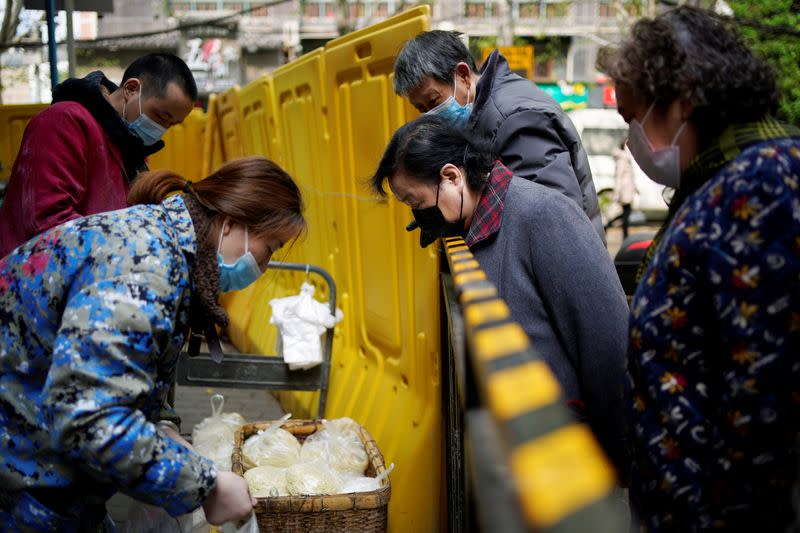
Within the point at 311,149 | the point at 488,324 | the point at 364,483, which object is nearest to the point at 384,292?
the point at 364,483

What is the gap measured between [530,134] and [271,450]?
5.28ft

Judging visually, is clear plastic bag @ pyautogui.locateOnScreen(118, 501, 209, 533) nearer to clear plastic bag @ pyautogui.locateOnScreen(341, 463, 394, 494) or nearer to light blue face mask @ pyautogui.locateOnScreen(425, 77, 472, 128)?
clear plastic bag @ pyautogui.locateOnScreen(341, 463, 394, 494)

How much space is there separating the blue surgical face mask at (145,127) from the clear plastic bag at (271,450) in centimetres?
144

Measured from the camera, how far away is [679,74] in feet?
5.57

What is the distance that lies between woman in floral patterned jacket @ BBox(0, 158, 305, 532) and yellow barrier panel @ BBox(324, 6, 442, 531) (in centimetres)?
145

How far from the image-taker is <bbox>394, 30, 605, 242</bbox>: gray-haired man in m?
2.99

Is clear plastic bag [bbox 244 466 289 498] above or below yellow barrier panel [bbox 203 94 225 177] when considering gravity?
below

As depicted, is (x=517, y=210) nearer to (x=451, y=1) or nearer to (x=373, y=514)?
(x=373, y=514)

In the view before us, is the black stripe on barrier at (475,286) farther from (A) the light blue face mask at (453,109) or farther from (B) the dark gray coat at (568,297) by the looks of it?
(A) the light blue face mask at (453,109)

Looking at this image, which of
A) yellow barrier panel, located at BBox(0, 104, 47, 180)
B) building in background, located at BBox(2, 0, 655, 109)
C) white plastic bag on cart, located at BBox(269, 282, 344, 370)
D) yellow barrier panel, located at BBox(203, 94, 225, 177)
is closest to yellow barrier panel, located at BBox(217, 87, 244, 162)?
yellow barrier panel, located at BBox(203, 94, 225, 177)

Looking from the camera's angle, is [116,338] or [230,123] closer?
[116,338]

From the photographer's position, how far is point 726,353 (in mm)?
1494

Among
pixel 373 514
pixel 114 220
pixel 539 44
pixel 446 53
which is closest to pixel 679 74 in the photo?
pixel 114 220

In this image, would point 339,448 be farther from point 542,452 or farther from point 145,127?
point 542,452
